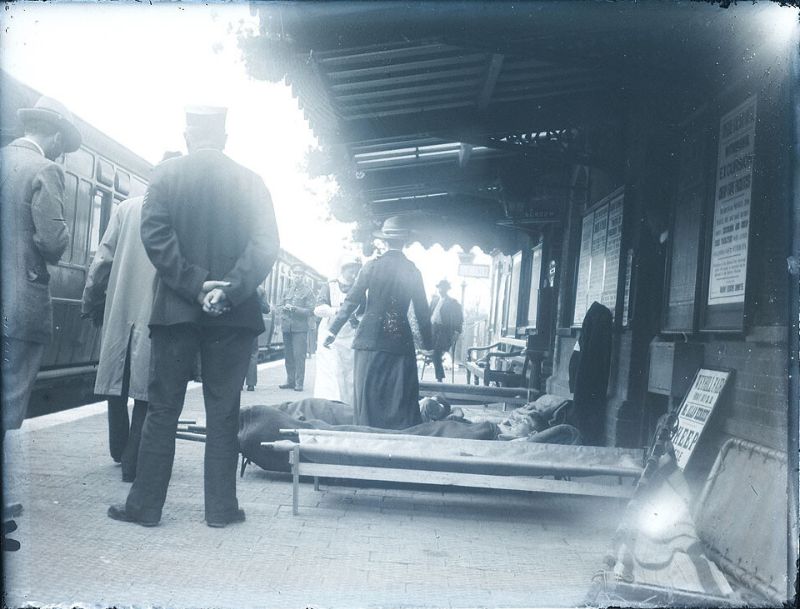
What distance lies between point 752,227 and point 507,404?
470 centimetres

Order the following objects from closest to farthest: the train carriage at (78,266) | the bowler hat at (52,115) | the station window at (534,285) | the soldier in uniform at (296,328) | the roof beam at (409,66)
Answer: the bowler hat at (52,115) < the roof beam at (409,66) < the train carriage at (78,266) < the station window at (534,285) < the soldier in uniform at (296,328)

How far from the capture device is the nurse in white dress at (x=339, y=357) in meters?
9.40

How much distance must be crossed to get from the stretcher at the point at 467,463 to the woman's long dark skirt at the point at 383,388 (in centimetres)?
128

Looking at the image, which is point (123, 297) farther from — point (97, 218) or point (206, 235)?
point (97, 218)

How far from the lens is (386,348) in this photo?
639cm

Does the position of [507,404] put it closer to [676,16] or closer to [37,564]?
[676,16]

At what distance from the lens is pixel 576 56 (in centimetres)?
515

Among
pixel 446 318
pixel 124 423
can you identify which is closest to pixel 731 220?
pixel 124 423

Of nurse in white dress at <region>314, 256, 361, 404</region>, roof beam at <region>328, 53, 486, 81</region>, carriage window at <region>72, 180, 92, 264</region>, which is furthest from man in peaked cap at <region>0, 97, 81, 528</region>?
carriage window at <region>72, 180, 92, 264</region>

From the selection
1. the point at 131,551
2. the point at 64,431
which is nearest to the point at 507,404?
the point at 64,431

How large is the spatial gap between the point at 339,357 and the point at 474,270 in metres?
10.0

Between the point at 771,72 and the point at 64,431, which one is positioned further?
the point at 64,431

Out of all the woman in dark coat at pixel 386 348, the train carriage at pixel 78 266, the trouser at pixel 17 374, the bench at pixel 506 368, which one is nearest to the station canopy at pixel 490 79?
the woman in dark coat at pixel 386 348

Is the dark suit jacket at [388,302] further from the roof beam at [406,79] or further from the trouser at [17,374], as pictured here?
the trouser at [17,374]
